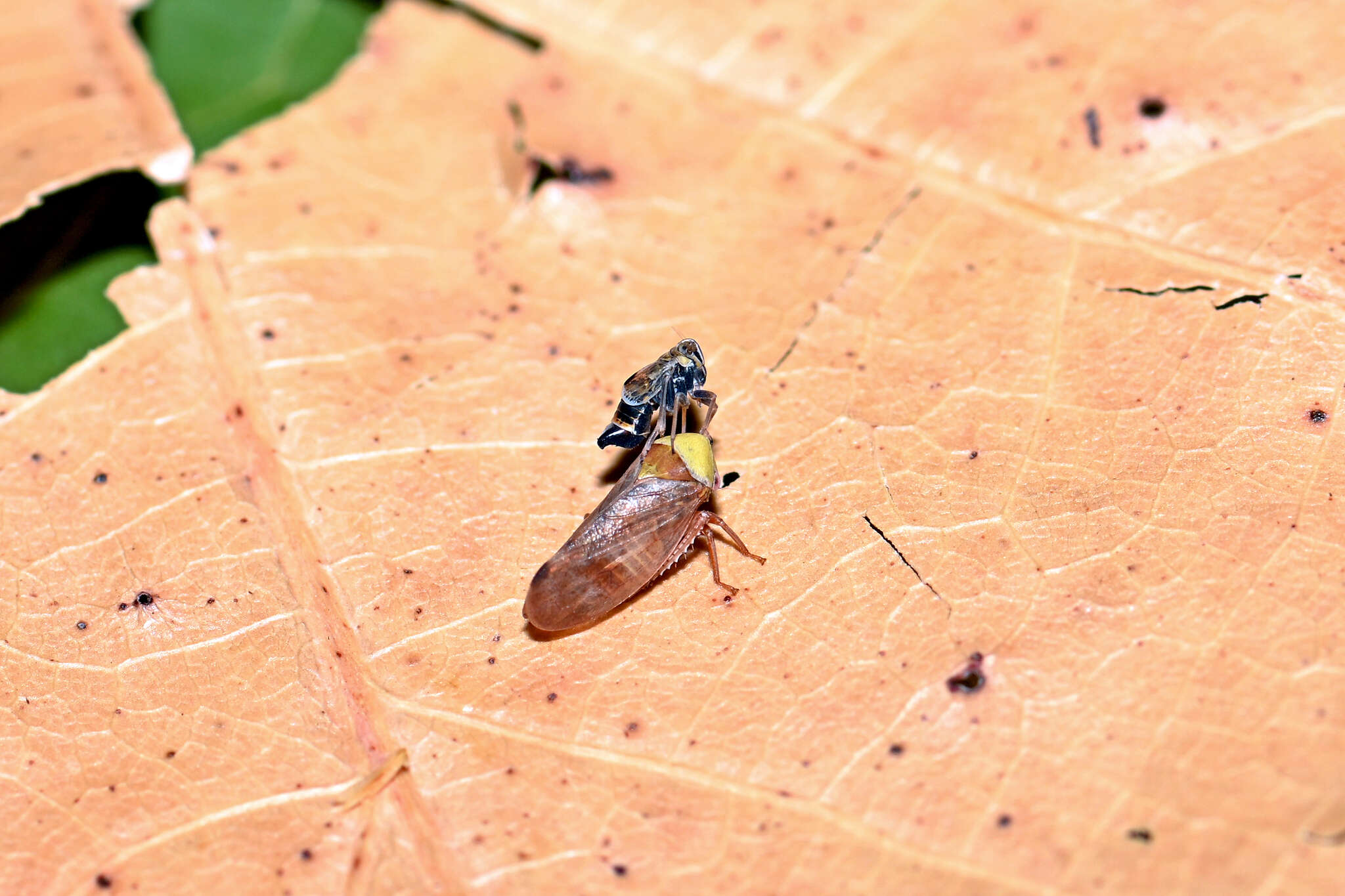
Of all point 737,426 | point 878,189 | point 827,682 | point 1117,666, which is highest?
point 878,189

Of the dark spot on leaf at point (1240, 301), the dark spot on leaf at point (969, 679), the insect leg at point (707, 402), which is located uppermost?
the insect leg at point (707, 402)

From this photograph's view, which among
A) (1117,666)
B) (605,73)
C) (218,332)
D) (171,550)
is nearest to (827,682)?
(1117,666)

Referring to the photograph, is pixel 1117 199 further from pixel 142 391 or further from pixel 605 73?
pixel 142 391

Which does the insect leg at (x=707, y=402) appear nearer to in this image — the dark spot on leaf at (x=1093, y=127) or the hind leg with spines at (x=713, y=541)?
the hind leg with spines at (x=713, y=541)

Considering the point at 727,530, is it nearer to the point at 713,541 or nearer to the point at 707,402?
the point at 713,541

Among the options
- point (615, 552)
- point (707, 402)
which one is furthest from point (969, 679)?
point (707, 402)

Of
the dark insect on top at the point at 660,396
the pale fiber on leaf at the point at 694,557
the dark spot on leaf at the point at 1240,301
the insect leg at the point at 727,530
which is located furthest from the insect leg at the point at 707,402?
the dark spot on leaf at the point at 1240,301
